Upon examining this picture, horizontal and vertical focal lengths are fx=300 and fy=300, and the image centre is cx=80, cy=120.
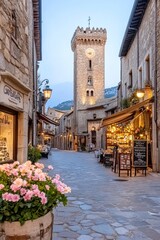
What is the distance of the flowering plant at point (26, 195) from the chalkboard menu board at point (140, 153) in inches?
368

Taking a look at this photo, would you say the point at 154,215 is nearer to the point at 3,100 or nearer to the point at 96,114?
the point at 3,100

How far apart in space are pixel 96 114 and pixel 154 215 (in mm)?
43689

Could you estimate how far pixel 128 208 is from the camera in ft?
21.3

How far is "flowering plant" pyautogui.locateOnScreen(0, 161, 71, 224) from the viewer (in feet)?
9.86

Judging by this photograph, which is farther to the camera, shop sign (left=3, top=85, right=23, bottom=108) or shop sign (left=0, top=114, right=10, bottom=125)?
shop sign (left=0, top=114, right=10, bottom=125)

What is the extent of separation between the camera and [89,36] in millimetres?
55625

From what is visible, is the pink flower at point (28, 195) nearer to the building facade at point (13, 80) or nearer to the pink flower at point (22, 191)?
the pink flower at point (22, 191)

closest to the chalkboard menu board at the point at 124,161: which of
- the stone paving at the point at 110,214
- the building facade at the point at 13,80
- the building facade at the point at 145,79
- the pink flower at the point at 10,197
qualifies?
the building facade at the point at 145,79

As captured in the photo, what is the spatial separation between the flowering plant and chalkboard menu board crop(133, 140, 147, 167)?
9352mm

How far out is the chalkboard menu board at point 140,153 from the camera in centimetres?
1234

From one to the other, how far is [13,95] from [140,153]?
7.41 metres

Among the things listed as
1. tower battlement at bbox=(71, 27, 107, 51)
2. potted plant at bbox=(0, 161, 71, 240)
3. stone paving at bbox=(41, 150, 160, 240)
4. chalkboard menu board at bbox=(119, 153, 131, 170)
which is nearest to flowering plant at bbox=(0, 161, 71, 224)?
potted plant at bbox=(0, 161, 71, 240)

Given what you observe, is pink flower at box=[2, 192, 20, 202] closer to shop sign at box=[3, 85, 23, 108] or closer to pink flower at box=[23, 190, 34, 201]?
pink flower at box=[23, 190, 34, 201]

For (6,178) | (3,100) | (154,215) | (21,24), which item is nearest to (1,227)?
(6,178)
